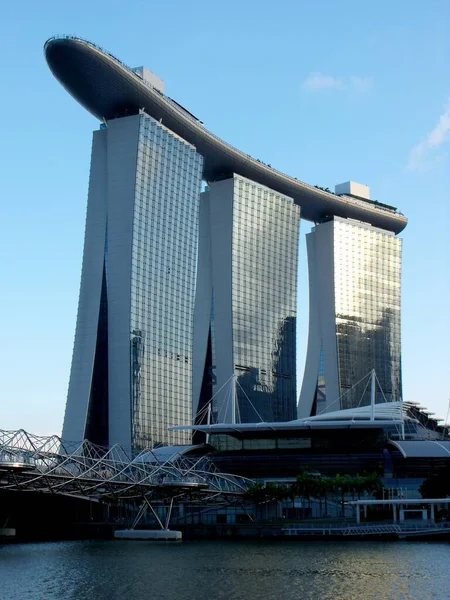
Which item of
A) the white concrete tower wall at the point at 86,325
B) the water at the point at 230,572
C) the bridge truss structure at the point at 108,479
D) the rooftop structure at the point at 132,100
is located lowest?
the water at the point at 230,572

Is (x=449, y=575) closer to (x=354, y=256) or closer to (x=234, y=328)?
(x=234, y=328)

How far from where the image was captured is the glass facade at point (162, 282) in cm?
13912

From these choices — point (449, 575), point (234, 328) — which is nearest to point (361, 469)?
point (234, 328)

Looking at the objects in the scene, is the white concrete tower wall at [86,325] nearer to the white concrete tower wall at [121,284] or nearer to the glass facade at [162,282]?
the white concrete tower wall at [121,284]

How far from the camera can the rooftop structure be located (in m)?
132

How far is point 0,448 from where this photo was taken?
3137 inches

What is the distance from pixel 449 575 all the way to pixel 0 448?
39.2 meters

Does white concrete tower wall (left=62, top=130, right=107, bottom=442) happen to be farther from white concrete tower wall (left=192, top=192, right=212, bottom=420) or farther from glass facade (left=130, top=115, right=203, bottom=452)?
white concrete tower wall (left=192, top=192, right=212, bottom=420)

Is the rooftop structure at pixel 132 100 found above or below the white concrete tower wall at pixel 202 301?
above

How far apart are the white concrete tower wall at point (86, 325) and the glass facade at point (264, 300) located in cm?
3672

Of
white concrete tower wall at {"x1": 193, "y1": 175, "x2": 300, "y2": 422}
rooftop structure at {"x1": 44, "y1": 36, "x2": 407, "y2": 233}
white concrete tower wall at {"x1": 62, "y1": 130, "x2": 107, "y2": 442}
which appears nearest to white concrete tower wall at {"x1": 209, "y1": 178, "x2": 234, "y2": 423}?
white concrete tower wall at {"x1": 193, "y1": 175, "x2": 300, "y2": 422}

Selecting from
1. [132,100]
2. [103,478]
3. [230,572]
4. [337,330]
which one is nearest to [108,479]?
[103,478]

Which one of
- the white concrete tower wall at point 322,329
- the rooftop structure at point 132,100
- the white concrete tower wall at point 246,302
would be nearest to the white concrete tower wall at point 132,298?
the rooftop structure at point 132,100

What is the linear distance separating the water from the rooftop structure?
71709mm
